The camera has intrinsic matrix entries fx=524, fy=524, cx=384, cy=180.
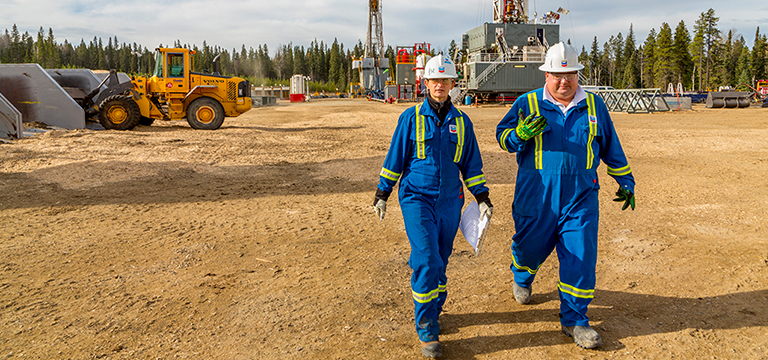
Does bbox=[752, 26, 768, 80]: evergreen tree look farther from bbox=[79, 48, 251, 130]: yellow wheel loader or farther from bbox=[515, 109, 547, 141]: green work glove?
bbox=[515, 109, 547, 141]: green work glove

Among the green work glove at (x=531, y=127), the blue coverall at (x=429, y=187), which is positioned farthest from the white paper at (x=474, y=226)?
the green work glove at (x=531, y=127)

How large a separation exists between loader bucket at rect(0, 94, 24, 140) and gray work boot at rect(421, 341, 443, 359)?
14.6 meters

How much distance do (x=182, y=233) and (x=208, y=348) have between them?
3028mm

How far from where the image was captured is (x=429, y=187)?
344 centimetres

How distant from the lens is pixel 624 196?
150 inches

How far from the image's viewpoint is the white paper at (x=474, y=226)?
145 inches

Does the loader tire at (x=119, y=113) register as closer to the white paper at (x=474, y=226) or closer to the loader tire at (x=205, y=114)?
the loader tire at (x=205, y=114)

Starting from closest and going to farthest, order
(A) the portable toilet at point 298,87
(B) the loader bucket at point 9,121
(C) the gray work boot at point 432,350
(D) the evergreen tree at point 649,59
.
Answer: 1. (C) the gray work boot at point 432,350
2. (B) the loader bucket at point 9,121
3. (A) the portable toilet at point 298,87
4. (D) the evergreen tree at point 649,59

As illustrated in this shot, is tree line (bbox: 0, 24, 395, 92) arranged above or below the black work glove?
above

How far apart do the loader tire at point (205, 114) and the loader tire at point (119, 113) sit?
1755 millimetres

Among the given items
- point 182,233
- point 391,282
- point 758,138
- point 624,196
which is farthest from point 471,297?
point 758,138

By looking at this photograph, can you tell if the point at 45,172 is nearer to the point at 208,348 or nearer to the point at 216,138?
the point at 216,138

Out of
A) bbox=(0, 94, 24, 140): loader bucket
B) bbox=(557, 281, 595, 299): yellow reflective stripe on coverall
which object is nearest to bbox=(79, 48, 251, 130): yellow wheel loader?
bbox=(0, 94, 24, 140): loader bucket

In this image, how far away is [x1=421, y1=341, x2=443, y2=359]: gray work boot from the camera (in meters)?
3.28
